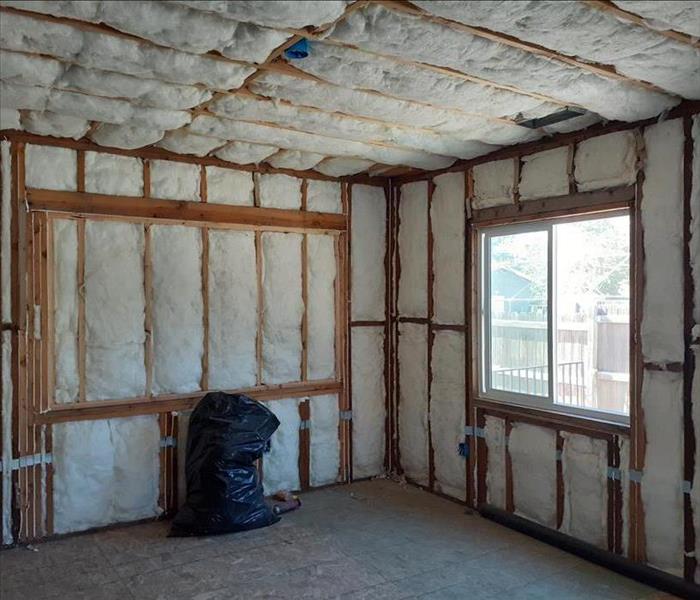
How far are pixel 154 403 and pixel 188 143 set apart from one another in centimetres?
193

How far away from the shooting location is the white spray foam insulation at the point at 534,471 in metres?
4.25

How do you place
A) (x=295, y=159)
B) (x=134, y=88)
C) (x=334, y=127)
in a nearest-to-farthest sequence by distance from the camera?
(x=134, y=88), (x=334, y=127), (x=295, y=159)

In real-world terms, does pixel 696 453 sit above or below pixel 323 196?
below

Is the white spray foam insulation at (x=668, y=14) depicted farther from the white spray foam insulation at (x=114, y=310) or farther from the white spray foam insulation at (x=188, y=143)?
the white spray foam insulation at (x=114, y=310)

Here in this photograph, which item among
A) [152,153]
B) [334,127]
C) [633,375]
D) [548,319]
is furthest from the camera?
[152,153]

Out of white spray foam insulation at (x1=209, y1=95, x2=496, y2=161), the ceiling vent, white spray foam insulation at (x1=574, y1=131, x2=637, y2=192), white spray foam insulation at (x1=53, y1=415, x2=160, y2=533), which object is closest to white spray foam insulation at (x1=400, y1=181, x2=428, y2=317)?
white spray foam insulation at (x1=209, y1=95, x2=496, y2=161)

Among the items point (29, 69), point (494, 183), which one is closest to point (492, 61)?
point (494, 183)

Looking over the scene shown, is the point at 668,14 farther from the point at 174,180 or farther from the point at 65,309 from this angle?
the point at 65,309

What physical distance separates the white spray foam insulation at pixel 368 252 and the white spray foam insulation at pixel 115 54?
2590 millimetres

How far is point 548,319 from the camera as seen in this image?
14.1 feet

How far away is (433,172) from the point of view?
17.2 feet

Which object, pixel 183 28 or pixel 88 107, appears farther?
pixel 88 107

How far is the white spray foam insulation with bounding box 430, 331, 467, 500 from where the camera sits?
16.5 feet

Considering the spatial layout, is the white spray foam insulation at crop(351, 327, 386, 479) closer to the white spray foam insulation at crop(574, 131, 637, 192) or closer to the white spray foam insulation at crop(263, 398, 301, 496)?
the white spray foam insulation at crop(263, 398, 301, 496)
